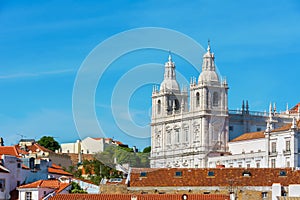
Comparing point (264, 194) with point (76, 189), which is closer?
point (264, 194)

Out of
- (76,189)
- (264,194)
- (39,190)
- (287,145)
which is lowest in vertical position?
(264,194)

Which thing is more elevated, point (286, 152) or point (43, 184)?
point (286, 152)

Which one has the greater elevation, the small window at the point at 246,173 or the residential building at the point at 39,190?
the small window at the point at 246,173

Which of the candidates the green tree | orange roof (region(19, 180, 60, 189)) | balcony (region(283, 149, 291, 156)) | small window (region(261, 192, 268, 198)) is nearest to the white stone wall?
balcony (region(283, 149, 291, 156))

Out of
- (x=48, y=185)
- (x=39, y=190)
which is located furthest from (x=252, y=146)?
(x=39, y=190)

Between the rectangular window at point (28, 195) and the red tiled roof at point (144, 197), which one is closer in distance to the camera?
the red tiled roof at point (144, 197)

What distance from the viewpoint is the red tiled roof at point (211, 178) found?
364 feet

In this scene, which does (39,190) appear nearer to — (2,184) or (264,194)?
(2,184)

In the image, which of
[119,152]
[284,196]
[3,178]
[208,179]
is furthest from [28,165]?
[119,152]

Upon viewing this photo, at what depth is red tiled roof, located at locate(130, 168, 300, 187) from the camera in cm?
11094

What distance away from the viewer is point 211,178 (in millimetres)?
113188

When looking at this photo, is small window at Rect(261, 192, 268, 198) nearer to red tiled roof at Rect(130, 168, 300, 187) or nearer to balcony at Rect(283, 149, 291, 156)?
red tiled roof at Rect(130, 168, 300, 187)

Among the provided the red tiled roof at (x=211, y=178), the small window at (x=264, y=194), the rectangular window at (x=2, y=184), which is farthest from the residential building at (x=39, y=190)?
the small window at (x=264, y=194)

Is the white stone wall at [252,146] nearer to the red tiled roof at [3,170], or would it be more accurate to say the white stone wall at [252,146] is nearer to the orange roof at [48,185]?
the orange roof at [48,185]
